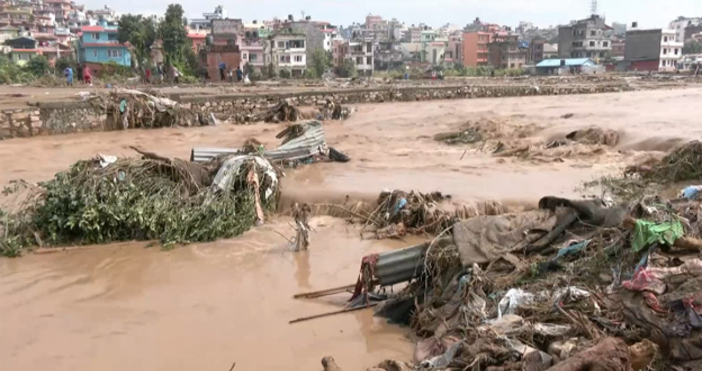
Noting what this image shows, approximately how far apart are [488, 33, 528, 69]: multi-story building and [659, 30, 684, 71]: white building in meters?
15.4

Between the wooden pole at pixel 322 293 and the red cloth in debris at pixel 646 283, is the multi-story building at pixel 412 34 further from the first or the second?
the red cloth in debris at pixel 646 283

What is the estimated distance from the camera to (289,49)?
194ft

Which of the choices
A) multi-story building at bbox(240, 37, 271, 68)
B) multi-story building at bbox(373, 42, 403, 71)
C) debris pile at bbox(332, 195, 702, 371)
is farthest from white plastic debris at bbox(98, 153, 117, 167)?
multi-story building at bbox(373, 42, 403, 71)

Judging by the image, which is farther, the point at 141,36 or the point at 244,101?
the point at 141,36

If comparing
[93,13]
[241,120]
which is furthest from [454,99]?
[93,13]

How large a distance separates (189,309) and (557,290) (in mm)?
3614

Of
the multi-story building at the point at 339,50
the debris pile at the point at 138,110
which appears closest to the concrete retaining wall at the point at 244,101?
the debris pile at the point at 138,110

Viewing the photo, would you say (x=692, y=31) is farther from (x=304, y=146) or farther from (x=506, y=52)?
(x=304, y=146)

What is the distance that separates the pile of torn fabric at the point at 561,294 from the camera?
4062 millimetres

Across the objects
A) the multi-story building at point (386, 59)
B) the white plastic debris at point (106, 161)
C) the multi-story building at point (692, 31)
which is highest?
the multi-story building at point (692, 31)

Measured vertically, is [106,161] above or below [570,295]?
above

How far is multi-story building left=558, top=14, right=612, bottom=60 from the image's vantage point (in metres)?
75.7

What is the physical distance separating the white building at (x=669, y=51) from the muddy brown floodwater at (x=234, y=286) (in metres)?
63.2

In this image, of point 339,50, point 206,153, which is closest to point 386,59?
point 339,50
